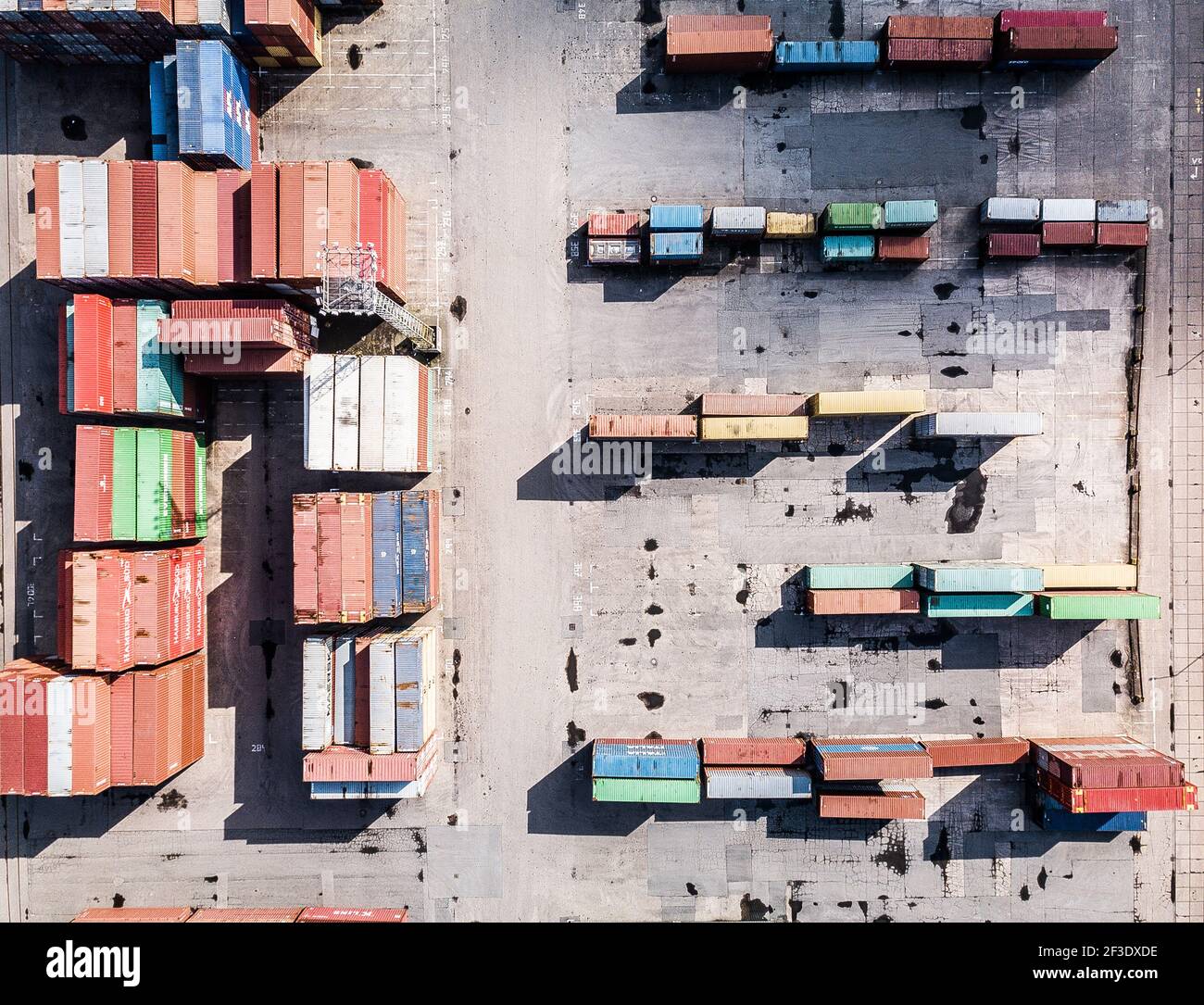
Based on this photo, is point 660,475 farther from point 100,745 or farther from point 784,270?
point 100,745

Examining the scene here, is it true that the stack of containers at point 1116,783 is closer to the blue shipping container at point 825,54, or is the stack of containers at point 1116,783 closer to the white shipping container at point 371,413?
the white shipping container at point 371,413

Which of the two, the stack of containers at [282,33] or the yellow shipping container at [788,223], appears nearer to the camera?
the stack of containers at [282,33]

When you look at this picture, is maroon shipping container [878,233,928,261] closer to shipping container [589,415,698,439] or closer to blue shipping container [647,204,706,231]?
blue shipping container [647,204,706,231]

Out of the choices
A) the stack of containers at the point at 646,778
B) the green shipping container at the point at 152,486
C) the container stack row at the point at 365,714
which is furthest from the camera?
the stack of containers at the point at 646,778

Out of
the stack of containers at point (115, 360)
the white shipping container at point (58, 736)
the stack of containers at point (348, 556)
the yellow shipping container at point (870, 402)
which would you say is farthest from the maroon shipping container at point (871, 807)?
the stack of containers at point (115, 360)

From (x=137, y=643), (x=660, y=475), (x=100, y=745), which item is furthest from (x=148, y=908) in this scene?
(x=660, y=475)

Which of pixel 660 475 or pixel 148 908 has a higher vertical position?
pixel 660 475
